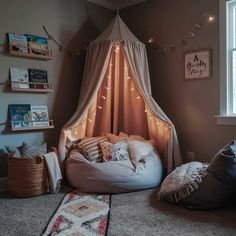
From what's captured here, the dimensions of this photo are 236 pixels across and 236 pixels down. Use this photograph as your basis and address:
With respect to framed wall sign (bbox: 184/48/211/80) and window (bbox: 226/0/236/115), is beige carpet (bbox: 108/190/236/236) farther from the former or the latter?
framed wall sign (bbox: 184/48/211/80)

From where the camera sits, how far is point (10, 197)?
9.39 ft

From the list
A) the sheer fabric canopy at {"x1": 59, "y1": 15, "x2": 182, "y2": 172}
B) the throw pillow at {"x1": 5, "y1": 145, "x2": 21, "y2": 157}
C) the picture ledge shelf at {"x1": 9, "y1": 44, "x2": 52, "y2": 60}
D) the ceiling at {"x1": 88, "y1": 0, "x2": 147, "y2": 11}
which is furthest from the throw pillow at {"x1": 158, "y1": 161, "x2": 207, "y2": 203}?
the ceiling at {"x1": 88, "y1": 0, "x2": 147, "y2": 11}

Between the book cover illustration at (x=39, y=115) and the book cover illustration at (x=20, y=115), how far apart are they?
60 millimetres

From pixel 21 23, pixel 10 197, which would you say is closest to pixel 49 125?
pixel 10 197

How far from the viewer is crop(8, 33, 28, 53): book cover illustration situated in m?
3.18

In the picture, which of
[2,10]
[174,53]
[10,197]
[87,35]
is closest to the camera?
[10,197]

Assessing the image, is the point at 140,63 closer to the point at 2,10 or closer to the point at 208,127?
the point at 208,127

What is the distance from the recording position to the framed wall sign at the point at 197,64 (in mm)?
3410

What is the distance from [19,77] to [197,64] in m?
2.15

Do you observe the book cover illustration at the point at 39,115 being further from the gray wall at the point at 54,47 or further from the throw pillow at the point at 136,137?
the throw pillow at the point at 136,137

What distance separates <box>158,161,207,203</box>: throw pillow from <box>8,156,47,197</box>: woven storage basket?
124 centimetres

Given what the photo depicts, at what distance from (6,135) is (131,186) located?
4.98ft

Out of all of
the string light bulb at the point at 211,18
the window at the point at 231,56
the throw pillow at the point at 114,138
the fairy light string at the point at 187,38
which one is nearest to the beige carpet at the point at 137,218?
the throw pillow at the point at 114,138

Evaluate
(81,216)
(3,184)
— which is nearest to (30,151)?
(3,184)
